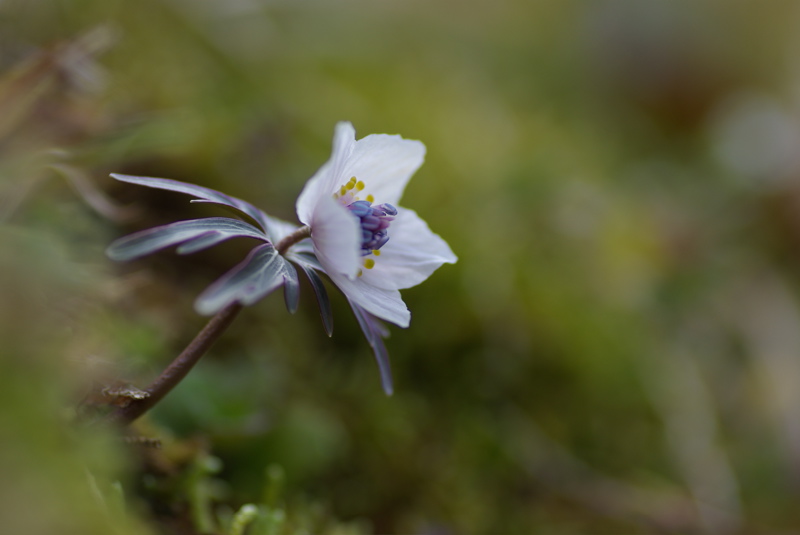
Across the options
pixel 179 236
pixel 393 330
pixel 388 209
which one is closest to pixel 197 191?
pixel 179 236

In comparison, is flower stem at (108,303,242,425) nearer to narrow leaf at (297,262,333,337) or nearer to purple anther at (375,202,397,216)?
narrow leaf at (297,262,333,337)

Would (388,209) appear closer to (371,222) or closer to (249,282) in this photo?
(371,222)

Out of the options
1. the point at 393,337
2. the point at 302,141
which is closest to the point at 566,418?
the point at 393,337

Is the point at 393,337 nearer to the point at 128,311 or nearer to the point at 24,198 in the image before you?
the point at 128,311

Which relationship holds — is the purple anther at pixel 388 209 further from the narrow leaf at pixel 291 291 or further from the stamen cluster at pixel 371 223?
the narrow leaf at pixel 291 291

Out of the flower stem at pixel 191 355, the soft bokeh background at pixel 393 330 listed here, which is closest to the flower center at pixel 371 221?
the flower stem at pixel 191 355

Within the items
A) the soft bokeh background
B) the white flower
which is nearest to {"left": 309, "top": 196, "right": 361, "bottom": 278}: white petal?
the white flower

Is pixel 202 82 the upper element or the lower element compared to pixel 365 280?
lower
